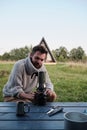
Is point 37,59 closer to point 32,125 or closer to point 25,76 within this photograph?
point 25,76

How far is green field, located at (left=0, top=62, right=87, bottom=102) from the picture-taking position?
4248 mm

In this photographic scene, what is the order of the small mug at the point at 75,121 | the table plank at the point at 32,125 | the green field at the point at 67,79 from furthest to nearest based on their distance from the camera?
the green field at the point at 67,79 → the table plank at the point at 32,125 → the small mug at the point at 75,121

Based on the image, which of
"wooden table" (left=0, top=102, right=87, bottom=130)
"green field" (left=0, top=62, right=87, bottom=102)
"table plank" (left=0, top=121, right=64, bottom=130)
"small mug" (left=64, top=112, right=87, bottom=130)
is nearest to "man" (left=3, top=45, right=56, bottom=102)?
"wooden table" (left=0, top=102, right=87, bottom=130)

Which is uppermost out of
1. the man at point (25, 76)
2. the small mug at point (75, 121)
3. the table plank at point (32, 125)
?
the man at point (25, 76)

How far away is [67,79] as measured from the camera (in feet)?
18.5

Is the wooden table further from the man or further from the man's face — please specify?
the man's face

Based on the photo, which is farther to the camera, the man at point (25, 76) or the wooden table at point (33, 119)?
the man at point (25, 76)

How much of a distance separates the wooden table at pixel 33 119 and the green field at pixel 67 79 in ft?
7.58

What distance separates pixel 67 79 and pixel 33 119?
430cm

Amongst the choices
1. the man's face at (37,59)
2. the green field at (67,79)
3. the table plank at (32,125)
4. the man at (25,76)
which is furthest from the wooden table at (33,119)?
the green field at (67,79)

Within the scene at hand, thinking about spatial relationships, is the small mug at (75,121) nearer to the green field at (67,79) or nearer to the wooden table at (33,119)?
the wooden table at (33,119)

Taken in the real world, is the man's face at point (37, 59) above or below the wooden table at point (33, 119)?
above

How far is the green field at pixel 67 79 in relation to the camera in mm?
4248

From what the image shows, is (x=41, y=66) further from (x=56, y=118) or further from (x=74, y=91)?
(x=74, y=91)
